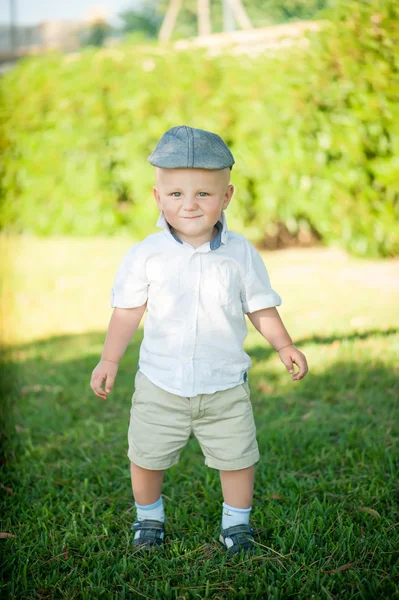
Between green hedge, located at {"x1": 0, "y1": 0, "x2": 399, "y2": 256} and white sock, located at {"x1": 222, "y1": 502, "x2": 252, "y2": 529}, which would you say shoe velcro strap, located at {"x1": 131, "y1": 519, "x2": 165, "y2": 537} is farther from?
green hedge, located at {"x1": 0, "y1": 0, "x2": 399, "y2": 256}

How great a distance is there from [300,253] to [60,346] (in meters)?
3.66

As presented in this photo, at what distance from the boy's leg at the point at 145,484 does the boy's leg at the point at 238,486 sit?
0.75 feet

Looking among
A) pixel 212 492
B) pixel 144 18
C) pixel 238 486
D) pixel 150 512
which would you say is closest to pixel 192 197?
pixel 238 486

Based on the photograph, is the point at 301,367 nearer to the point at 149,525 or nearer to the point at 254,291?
the point at 254,291

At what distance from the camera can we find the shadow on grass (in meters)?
2.06

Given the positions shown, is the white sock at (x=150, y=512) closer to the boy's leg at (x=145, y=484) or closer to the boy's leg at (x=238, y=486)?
the boy's leg at (x=145, y=484)

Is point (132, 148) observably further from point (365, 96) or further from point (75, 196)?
point (365, 96)

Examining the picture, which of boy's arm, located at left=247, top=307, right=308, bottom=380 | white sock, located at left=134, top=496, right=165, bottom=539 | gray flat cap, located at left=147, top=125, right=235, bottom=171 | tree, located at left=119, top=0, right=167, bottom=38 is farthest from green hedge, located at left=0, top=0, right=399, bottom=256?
tree, located at left=119, top=0, right=167, bottom=38

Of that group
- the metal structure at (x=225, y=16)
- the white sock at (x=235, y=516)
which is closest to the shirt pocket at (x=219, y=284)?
the white sock at (x=235, y=516)

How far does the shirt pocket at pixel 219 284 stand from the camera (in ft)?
7.09

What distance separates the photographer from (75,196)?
852 cm

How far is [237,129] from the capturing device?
7.11 metres

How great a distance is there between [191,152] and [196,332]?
22.1 inches

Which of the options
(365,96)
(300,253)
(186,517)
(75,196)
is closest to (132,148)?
(75,196)
